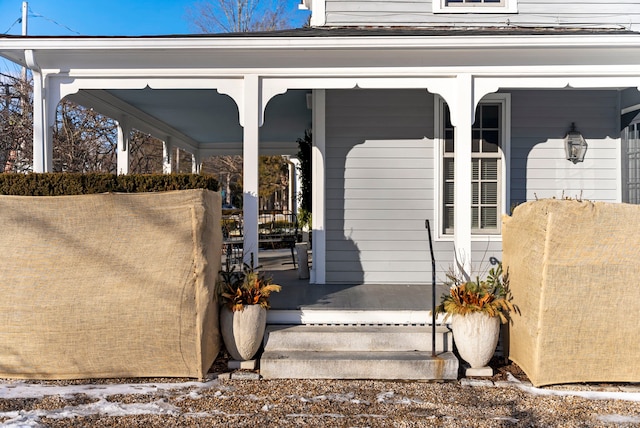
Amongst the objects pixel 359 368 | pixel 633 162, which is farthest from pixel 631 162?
pixel 359 368

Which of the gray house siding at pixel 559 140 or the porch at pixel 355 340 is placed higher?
the gray house siding at pixel 559 140

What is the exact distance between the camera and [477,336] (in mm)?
4355

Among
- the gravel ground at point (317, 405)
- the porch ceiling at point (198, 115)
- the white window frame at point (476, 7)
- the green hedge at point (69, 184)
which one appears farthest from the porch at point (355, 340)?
the white window frame at point (476, 7)

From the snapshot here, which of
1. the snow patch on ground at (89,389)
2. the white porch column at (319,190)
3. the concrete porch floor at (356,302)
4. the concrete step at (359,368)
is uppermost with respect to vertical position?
the white porch column at (319,190)

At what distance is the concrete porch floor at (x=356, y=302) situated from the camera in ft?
16.1

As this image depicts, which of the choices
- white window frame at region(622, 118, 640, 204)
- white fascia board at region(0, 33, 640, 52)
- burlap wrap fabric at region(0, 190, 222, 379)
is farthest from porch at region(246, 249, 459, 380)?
white window frame at region(622, 118, 640, 204)

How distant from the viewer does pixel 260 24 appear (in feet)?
76.7

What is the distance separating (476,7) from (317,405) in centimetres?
558

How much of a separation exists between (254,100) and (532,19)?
408 centimetres

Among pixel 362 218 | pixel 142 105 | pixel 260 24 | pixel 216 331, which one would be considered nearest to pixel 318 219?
pixel 362 218

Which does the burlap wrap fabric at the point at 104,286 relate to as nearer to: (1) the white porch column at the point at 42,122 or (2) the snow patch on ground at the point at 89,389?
(2) the snow patch on ground at the point at 89,389

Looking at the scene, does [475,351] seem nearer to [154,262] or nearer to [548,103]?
[154,262]

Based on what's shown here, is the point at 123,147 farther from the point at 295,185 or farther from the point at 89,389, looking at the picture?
the point at 295,185

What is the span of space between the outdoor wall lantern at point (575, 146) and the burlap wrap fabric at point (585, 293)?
262 cm
